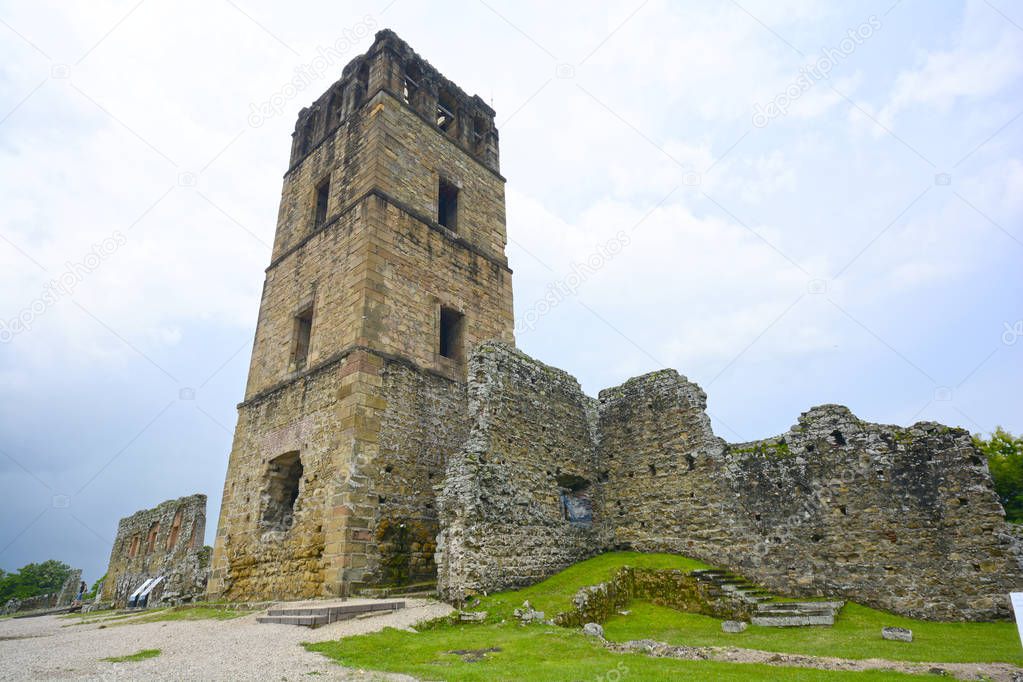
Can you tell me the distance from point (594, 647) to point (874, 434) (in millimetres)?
7072

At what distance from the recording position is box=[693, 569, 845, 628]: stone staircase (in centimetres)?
880

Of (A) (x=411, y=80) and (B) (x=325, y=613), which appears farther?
(A) (x=411, y=80)

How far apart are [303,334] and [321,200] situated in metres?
4.94

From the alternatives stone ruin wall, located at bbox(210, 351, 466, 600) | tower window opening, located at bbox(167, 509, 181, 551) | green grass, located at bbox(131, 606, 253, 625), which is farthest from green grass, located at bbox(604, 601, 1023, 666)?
tower window opening, located at bbox(167, 509, 181, 551)

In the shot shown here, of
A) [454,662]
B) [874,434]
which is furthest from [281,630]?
[874,434]

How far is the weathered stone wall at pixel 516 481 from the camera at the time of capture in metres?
10.1

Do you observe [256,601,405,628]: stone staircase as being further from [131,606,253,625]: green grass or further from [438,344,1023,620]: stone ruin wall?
[131,606,253,625]: green grass

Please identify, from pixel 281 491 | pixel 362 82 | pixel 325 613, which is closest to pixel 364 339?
pixel 281 491

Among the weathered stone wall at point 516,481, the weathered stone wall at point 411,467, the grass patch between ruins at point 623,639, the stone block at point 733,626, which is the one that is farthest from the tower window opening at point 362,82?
the stone block at point 733,626

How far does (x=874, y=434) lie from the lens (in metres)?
10.4

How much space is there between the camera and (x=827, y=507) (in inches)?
415

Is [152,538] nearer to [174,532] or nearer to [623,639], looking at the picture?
[174,532]

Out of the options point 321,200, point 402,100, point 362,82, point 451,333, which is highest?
point 362,82

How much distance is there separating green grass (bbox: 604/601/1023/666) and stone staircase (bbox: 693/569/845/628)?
0.21 m
